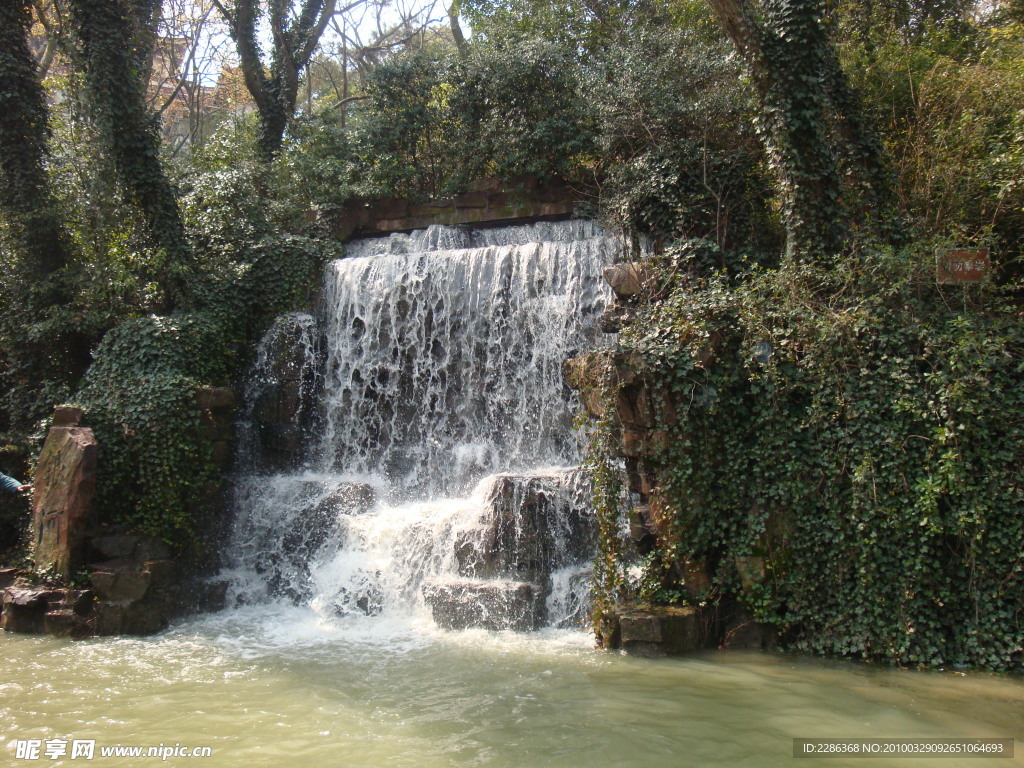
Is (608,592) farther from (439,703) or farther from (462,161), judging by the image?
(462,161)

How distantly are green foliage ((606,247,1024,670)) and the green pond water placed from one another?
0.48m

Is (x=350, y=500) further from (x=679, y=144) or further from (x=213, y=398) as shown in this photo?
(x=679, y=144)

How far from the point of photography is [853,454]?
6.33 metres

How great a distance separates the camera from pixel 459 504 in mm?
8648

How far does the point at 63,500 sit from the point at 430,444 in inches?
164

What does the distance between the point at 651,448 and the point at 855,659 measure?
2.38m

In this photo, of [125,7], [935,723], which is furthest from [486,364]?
[125,7]

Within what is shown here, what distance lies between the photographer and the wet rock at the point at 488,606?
7.12 metres

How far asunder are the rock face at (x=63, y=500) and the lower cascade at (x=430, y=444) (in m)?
1.71

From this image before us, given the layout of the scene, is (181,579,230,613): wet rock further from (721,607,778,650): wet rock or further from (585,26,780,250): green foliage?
(585,26,780,250): green foliage

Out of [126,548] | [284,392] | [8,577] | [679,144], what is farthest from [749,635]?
[8,577]

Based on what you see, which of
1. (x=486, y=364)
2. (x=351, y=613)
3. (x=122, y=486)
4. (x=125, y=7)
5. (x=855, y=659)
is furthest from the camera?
(x=125, y=7)

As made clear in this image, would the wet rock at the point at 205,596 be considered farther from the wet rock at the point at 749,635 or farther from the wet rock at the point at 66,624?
the wet rock at the point at 749,635

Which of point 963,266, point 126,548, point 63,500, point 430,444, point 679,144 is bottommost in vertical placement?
point 126,548
